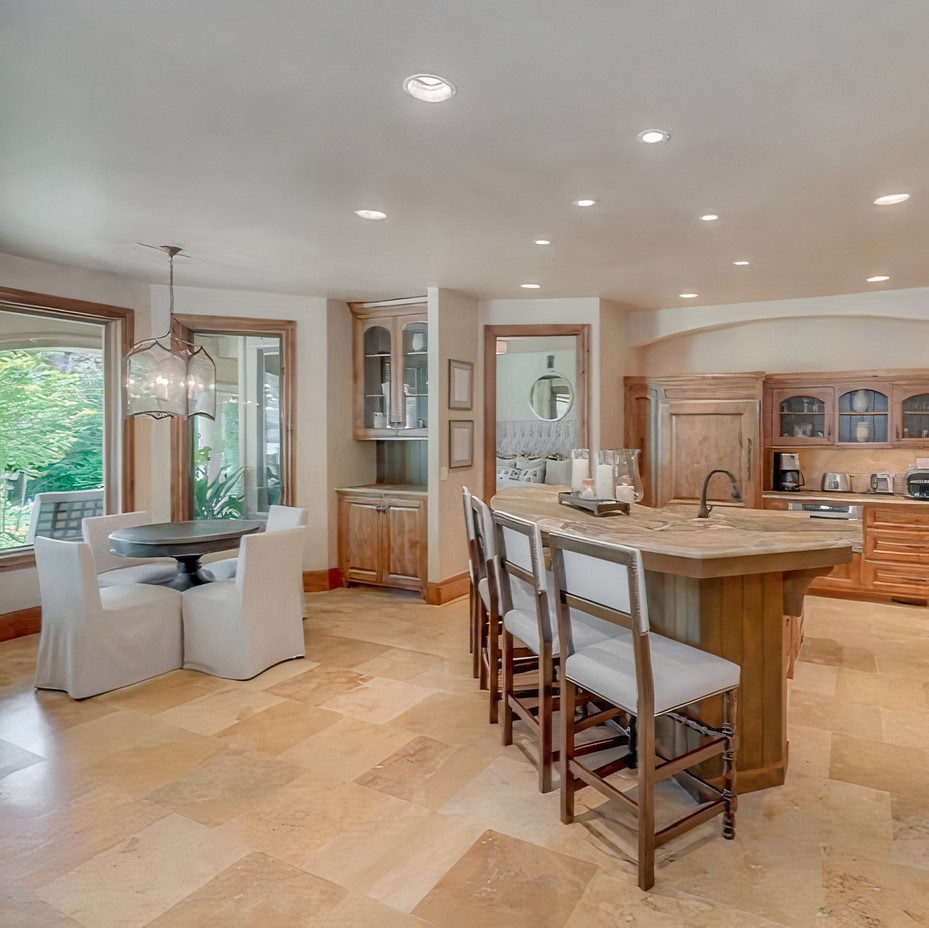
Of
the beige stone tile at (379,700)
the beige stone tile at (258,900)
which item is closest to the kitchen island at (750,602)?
the beige stone tile at (379,700)

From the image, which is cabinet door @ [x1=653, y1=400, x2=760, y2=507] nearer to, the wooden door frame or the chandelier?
the wooden door frame

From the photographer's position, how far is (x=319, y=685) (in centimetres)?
380

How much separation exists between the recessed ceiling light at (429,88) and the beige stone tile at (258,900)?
8.51 ft

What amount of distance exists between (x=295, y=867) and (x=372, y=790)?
51cm

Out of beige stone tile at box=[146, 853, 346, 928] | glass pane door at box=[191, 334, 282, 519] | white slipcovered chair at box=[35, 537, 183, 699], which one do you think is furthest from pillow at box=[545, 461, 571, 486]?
beige stone tile at box=[146, 853, 346, 928]

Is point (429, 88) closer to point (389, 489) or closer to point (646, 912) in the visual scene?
point (646, 912)

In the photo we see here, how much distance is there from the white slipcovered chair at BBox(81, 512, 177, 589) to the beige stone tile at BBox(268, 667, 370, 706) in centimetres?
126

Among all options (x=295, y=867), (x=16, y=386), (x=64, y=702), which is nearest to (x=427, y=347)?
(x=16, y=386)

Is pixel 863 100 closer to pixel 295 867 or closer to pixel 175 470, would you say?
pixel 295 867

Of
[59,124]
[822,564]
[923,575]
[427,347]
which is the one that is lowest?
[923,575]

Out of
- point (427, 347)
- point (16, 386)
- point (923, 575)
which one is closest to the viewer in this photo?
point (16, 386)

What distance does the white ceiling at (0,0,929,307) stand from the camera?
1905 millimetres

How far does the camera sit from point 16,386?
4934mm

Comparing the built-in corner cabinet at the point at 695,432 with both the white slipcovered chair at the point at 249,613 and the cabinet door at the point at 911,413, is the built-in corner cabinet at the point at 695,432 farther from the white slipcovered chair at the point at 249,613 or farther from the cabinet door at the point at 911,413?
the white slipcovered chair at the point at 249,613
